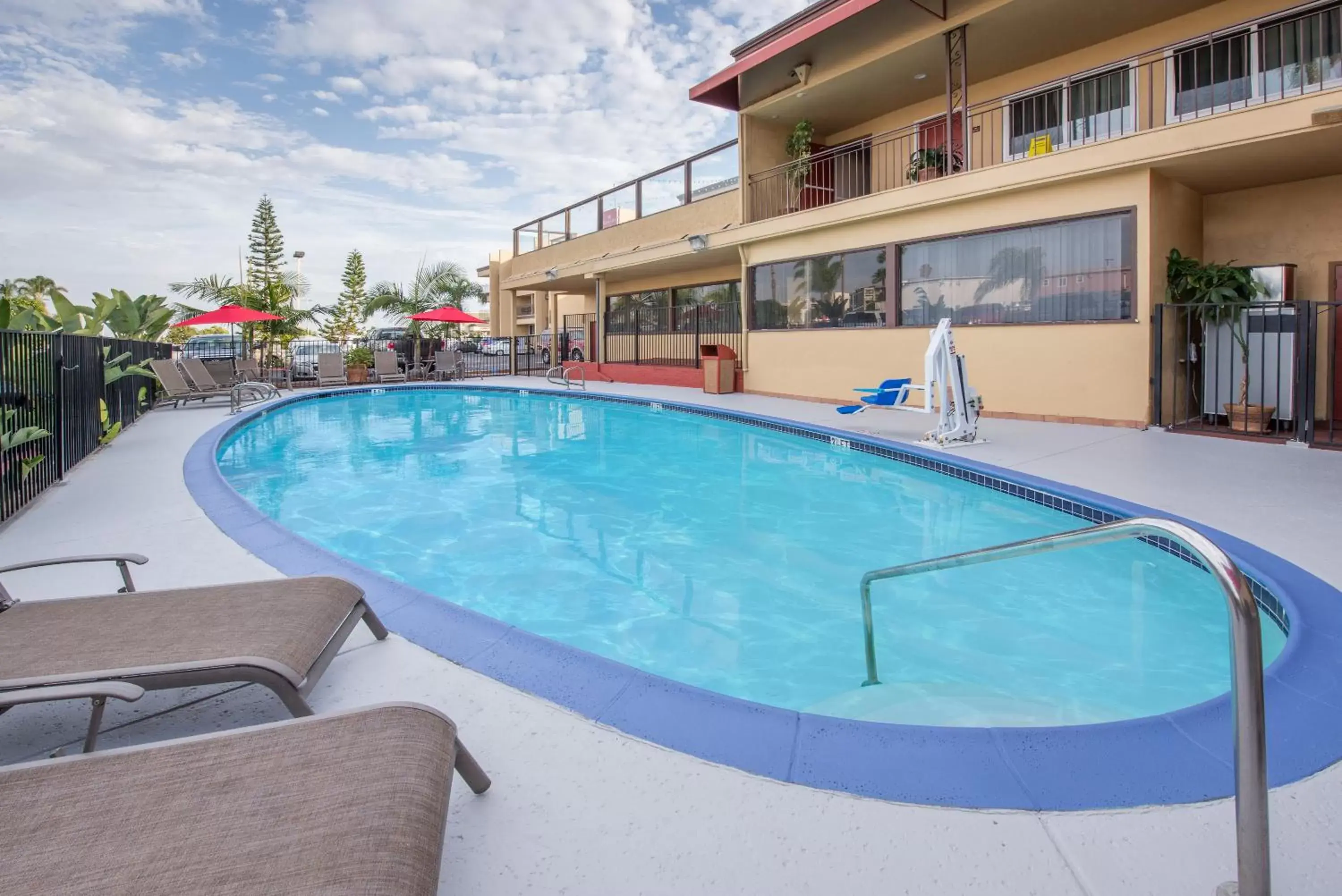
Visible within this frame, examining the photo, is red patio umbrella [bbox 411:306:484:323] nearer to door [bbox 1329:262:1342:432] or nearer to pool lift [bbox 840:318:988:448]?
pool lift [bbox 840:318:988:448]

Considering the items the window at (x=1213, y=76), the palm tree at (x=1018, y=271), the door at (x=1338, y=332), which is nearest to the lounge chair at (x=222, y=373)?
the palm tree at (x=1018, y=271)

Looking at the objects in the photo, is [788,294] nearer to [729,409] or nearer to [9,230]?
[729,409]

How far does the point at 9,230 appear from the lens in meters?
22.0

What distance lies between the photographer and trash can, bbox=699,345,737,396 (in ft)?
48.2

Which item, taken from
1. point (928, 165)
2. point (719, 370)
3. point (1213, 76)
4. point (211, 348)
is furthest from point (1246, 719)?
point (211, 348)

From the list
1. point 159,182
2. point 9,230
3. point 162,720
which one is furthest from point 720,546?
point 9,230

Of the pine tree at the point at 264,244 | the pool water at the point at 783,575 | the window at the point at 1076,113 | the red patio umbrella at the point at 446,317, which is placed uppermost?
the pine tree at the point at 264,244

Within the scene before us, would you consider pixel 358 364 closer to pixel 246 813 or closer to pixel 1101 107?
pixel 1101 107

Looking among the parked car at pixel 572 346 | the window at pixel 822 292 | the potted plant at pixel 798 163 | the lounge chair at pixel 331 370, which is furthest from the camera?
the parked car at pixel 572 346

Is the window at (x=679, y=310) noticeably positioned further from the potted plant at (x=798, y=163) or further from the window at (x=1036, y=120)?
the window at (x=1036, y=120)

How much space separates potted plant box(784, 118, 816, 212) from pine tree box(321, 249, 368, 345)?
1723 cm

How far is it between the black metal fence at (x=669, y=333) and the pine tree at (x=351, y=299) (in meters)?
10.7

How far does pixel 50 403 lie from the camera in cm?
616

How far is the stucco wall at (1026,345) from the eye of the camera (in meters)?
8.79
